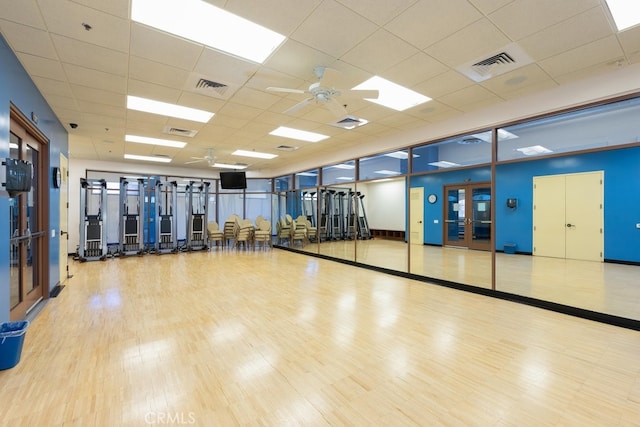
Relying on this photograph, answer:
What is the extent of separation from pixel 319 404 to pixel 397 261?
6.15 m

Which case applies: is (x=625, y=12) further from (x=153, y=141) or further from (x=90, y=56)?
(x=153, y=141)

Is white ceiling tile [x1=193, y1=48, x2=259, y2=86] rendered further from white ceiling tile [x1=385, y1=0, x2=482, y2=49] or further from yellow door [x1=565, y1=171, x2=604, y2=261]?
yellow door [x1=565, y1=171, x2=604, y2=261]

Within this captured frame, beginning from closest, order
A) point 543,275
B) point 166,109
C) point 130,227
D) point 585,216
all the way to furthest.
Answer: point 166,109
point 543,275
point 585,216
point 130,227

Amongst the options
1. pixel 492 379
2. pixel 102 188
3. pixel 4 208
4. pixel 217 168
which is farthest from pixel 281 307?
pixel 217 168

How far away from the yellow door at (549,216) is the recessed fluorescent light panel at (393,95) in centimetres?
618

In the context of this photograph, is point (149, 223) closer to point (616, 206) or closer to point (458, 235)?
point (458, 235)

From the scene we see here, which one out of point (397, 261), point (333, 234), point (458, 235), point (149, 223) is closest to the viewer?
point (397, 261)

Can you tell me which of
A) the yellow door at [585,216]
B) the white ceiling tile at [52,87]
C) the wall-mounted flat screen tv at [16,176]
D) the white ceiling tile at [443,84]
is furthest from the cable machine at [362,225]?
the wall-mounted flat screen tv at [16,176]

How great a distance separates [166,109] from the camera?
16.9 ft

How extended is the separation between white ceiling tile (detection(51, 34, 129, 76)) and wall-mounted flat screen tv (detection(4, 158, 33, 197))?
4.47 feet

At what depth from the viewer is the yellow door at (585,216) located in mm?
7539

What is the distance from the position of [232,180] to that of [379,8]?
8956mm

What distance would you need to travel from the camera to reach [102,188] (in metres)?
8.46

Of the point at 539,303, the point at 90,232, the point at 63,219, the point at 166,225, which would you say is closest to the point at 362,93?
the point at 539,303
